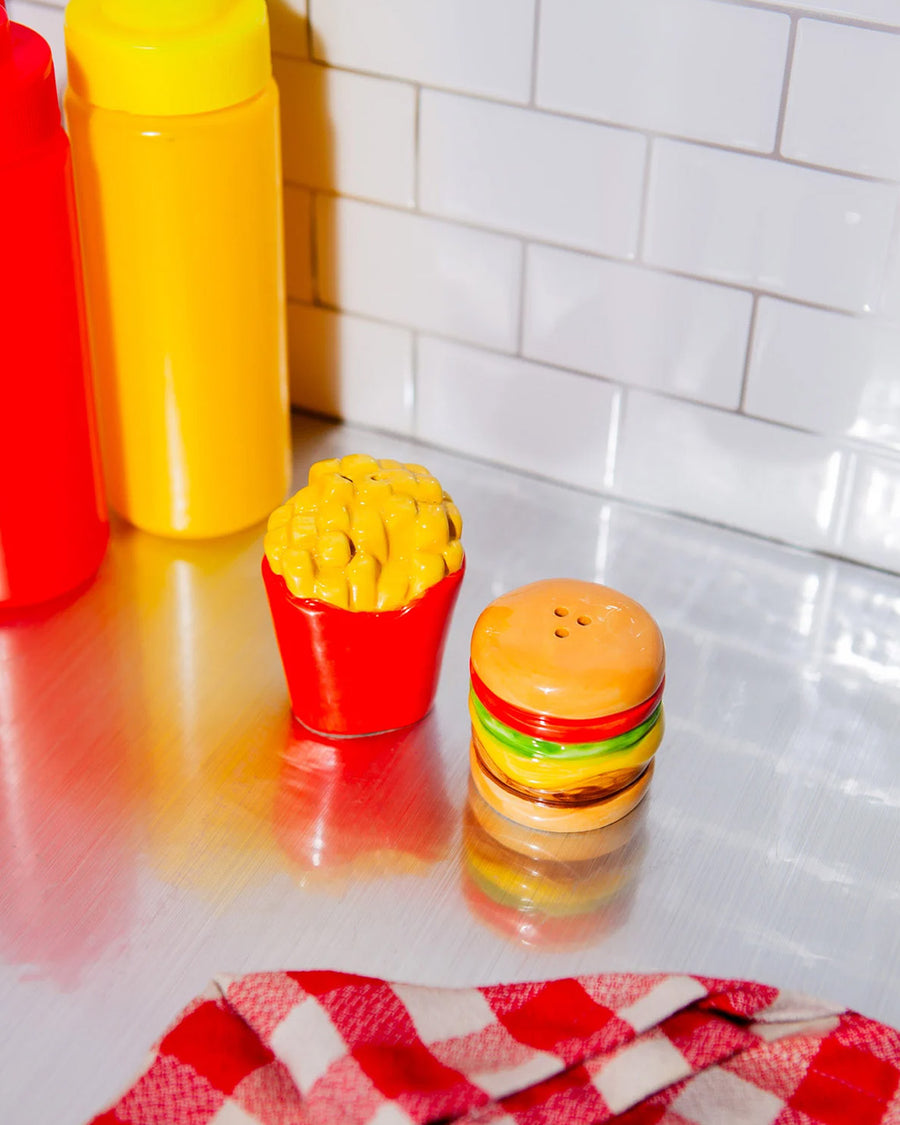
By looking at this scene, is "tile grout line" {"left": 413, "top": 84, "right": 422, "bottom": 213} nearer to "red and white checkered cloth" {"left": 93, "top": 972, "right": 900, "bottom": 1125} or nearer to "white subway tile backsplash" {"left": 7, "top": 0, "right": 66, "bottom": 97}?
"white subway tile backsplash" {"left": 7, "top": 0, "right": 66, "bottom": 97}

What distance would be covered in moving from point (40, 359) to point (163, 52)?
0.15 metres

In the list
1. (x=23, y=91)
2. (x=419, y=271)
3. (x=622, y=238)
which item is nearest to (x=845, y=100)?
(x=622, y=238)

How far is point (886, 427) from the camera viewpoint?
0.73m

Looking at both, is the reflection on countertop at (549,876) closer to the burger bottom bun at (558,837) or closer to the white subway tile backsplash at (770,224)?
the burger bottom bun at (558,837)

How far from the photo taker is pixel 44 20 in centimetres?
83

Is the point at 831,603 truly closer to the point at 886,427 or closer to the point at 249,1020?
the point at 886,427

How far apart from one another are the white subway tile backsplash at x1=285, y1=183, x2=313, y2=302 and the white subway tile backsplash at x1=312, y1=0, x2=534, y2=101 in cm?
8

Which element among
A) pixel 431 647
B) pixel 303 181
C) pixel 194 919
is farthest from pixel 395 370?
pixel 194 919

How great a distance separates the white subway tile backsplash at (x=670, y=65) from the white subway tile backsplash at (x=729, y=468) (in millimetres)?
151

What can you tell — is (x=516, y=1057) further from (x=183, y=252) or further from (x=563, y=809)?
(x=183, y=252)

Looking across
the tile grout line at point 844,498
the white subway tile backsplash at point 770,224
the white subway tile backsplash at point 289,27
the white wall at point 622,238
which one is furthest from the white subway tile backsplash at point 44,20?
the tile grout line at point 844,498

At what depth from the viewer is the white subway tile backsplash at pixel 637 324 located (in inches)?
29.2

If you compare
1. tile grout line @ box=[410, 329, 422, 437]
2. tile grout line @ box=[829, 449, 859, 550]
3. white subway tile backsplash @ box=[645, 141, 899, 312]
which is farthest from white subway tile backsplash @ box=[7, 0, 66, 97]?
tile grout line @ box=[829, 449, 859, 550]

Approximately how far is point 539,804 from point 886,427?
0.91 feet
